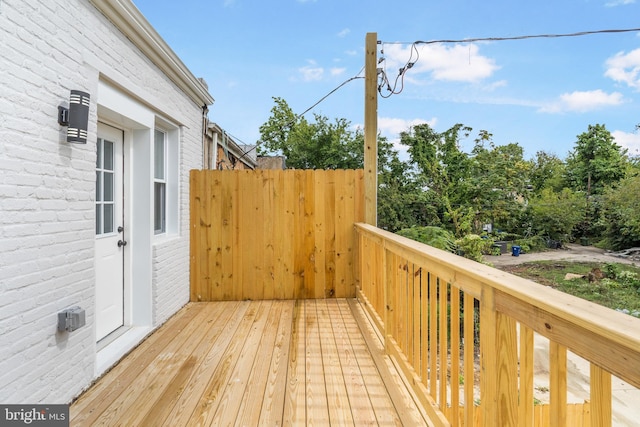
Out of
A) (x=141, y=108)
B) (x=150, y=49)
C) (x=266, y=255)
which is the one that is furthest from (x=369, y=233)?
(x=150, y=49)

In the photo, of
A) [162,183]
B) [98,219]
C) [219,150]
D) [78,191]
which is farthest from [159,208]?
[219,150]

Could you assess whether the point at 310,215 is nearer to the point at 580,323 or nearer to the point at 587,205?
the point at 580,323

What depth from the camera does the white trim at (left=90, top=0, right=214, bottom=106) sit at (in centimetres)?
253

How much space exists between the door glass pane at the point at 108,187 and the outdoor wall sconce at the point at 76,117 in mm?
860

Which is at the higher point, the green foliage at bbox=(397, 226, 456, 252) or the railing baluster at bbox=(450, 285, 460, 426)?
the green foliage at bbox=(397, 226, 456, 252)

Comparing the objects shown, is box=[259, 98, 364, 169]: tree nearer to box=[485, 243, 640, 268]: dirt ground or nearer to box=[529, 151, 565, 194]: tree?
box=[485, 243, 640, 268]: dirt ground

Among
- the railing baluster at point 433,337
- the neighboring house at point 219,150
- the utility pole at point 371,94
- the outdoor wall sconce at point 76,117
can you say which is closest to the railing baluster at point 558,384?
the railing baluster at point 433,337

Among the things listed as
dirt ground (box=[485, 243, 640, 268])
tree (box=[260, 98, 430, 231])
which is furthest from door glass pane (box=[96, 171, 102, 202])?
dirt ground (box=[485, 243, 640, 268])

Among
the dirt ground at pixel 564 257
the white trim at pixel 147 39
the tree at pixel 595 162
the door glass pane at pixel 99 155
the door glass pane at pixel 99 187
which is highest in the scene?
the tree at pixel 595 162

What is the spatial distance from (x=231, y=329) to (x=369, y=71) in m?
3.16

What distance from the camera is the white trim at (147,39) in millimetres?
2525

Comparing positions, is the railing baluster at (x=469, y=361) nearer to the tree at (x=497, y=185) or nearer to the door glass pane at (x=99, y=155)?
the door glass pane at (x=99, y=155)

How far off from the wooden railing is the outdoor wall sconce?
81.5 inches

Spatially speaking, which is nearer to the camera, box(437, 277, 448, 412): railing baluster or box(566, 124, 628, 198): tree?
box(437, 277, 448, 412): railing baluster
